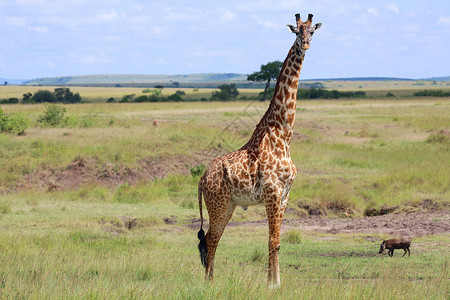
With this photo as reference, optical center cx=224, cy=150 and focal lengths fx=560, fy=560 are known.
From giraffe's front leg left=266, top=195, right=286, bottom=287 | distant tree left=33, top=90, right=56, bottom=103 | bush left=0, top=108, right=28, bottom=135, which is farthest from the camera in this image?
distant tree left=33, top=90, right=56, bottom=103

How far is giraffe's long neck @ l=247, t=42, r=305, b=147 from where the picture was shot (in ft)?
23.1

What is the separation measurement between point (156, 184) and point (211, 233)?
1308cm

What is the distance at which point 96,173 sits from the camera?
21.0 m

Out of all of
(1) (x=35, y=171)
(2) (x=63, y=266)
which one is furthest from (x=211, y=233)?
(1) (x=35, y=171)

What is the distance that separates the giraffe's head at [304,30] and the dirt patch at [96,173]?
1480 centimetres

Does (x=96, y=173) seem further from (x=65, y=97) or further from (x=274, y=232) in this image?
(x=65, y=97)

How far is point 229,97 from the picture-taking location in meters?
85.8

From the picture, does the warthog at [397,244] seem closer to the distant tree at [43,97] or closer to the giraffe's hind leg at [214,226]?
the giraffe's hind leg at [214,226]

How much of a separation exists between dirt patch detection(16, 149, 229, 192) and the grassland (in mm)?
47

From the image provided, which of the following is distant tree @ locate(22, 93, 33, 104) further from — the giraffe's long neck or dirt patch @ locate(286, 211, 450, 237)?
the giraffe's long neck

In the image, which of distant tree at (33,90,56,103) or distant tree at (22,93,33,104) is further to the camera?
distant tree at (33,90,56,103)

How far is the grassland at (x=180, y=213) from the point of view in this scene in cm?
641

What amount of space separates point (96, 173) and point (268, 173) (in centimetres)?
1513

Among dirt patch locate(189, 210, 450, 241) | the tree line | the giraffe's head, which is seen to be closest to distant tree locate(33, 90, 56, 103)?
the tree line
